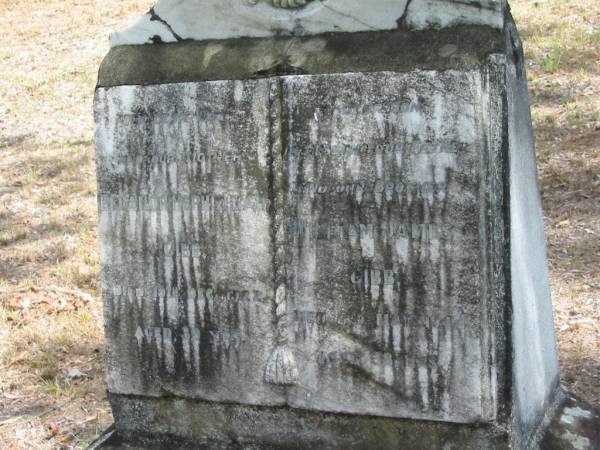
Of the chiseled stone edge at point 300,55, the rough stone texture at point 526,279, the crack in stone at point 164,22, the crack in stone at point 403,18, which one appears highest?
the crack in stone at point 164,22

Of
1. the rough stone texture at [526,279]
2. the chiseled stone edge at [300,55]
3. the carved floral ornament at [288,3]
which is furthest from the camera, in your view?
the carved floral ornament at [288,3]

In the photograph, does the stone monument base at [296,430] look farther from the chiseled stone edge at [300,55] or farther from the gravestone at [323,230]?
the chiseled stone edge at [300,55]

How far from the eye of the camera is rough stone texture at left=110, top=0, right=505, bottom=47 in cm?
309

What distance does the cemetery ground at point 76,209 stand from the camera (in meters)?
4.80

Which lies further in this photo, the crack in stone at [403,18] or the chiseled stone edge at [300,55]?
the crack in stone at [403,18]

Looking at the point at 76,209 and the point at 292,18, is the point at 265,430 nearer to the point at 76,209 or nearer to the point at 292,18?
the point at 292,18

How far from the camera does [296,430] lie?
11.2 feet

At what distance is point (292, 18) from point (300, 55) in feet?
0.51

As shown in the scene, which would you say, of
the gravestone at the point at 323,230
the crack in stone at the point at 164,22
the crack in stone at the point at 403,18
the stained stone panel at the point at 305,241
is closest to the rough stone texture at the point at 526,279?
the gravestone at the point at 323,230

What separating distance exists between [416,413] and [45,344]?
2832 millimetres

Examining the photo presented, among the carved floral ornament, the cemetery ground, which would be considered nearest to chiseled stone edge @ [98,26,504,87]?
the carved floral ornament

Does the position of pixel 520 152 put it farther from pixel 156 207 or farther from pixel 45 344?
pixel 45 344

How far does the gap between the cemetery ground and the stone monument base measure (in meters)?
0.78

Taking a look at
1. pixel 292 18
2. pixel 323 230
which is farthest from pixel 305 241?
pixel 292 18
